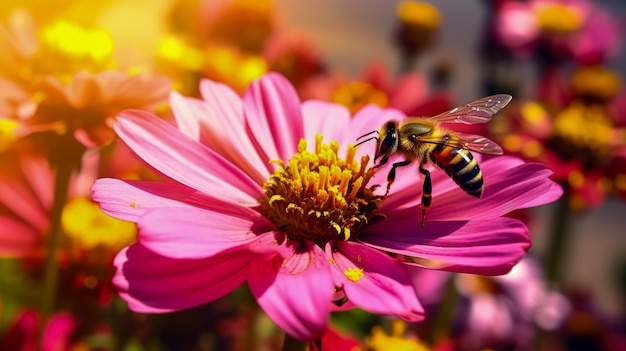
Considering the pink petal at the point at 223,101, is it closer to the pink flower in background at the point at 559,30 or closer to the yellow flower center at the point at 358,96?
the yellow flower center at the point at 358,96

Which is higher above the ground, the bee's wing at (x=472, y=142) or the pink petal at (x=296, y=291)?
the pink petal at (x=296, y=291)

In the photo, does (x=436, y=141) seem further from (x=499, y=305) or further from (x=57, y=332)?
(x=499, y=305)

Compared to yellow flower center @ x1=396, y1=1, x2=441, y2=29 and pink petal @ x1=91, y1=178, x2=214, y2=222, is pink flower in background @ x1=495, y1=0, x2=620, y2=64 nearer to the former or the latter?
yellow flower center @ x1=396, y1=1, x2=441, y2=29

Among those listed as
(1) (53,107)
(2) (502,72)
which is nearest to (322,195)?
(1) (53,107)

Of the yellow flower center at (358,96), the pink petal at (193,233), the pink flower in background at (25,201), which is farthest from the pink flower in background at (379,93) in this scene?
the pink petal at (193,233)

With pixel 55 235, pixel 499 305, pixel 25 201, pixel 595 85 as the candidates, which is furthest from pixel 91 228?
pixel 499 305

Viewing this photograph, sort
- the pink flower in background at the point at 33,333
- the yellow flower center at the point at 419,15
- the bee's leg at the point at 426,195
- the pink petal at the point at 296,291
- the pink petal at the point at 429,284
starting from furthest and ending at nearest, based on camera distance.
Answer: the yellow flower center at the point at 419,15
the pink petal at the point at 429,284
the pink flower in background at the point at 33,333
the bee's leg at the point at 426,195
the pink petal at the point at 296,291

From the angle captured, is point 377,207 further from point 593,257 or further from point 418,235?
point 593,257

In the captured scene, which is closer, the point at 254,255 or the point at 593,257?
the point at 254,255
